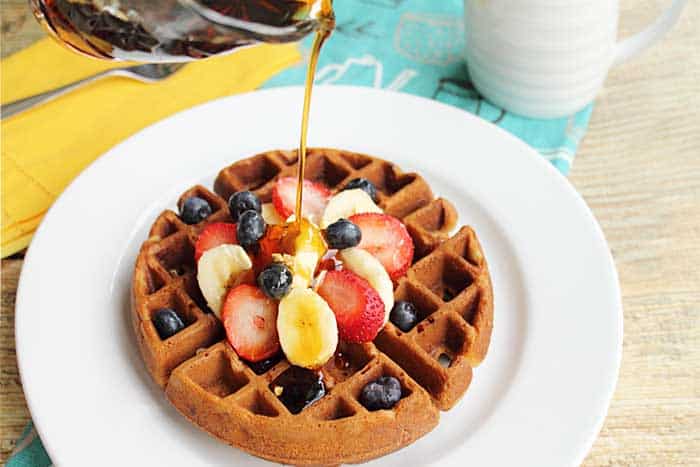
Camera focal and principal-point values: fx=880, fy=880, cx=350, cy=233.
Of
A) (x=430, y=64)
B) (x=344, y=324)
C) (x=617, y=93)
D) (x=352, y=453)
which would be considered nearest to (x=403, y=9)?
(x=430, y=64)

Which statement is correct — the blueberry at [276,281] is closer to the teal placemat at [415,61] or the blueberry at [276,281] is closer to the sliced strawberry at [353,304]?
the sliced strawberry at [353,304]

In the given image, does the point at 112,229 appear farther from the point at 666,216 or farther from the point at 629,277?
the point at 666,216

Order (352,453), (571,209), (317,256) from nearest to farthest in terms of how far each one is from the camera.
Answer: (352,453) < (317,256) < (571,209)

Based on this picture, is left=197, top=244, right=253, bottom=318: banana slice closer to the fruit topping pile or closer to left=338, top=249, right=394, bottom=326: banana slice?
the fruit topping pile

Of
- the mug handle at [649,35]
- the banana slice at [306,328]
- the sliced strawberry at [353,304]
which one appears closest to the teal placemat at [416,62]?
the mug handle at [649,35]

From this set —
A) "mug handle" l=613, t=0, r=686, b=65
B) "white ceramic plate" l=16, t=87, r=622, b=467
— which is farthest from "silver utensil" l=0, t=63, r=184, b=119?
"mug handle" l=613, t=0, r=686, b=65

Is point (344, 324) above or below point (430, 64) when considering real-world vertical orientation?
above

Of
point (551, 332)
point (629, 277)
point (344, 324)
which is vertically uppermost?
point (344, 324)

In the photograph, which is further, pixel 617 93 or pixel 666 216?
pixel 617 93
